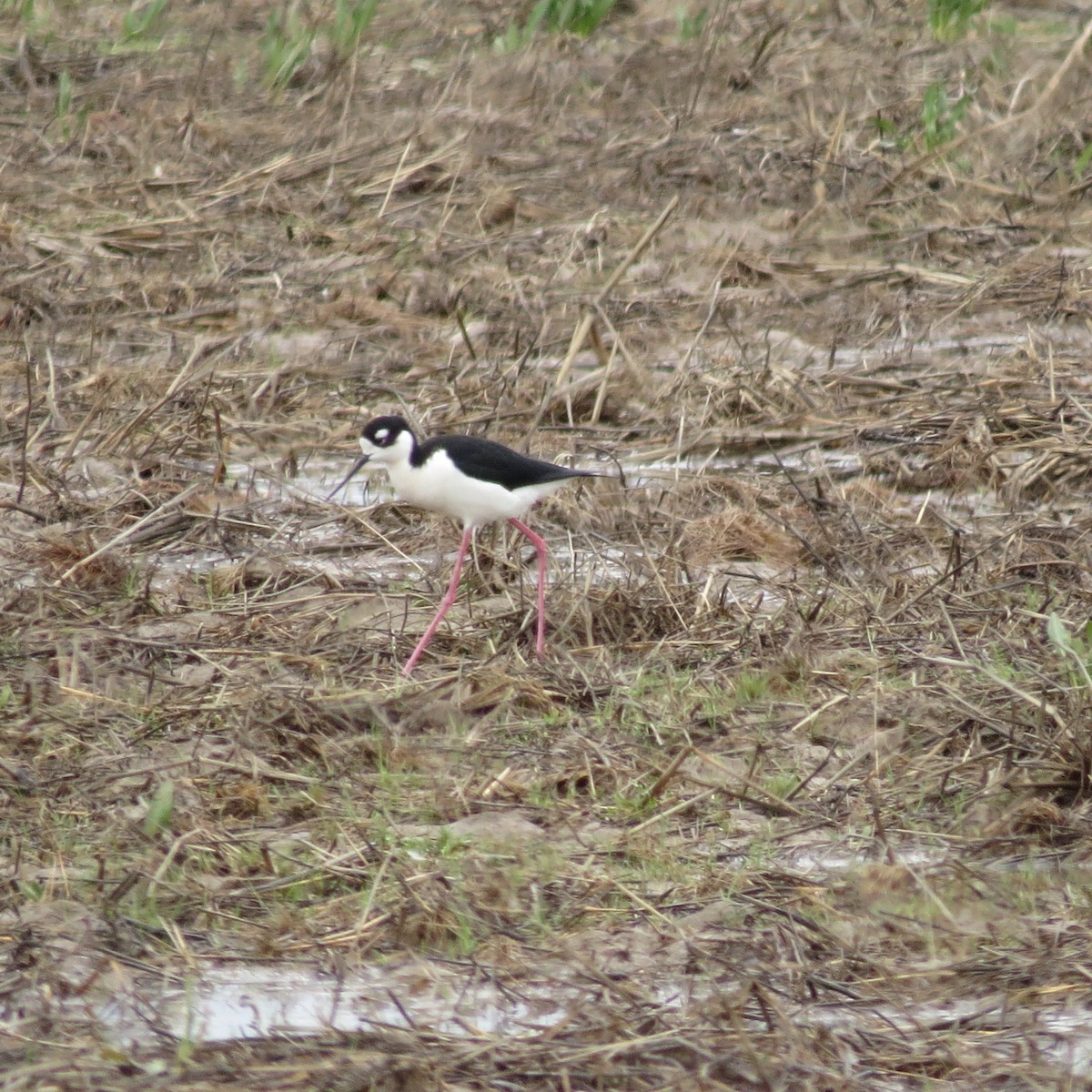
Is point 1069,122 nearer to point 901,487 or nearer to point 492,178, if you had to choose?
point 492,178

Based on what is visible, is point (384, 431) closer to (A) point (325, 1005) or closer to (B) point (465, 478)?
(B) point (465, 478)

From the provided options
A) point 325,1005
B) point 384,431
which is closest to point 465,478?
point 384,431

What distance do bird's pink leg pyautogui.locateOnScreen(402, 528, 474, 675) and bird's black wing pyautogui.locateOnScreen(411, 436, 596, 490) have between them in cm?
26

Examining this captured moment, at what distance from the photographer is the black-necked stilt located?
5910 mm

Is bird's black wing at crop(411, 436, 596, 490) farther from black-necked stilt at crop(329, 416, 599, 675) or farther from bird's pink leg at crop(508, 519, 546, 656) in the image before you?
bird's pink leg at crop(508, 519, 546, 656)

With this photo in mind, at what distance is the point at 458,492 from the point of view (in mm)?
5953

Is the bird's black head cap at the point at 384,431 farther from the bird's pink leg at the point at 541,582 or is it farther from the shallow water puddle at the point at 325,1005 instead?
the shallow water puddle at the point at 325,1005

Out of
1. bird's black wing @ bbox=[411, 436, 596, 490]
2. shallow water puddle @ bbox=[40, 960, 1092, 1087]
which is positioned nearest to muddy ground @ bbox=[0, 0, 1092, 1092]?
shallow water puddle @ bbox=[40, 960, 1092, 1087]

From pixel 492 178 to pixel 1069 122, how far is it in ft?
10.5

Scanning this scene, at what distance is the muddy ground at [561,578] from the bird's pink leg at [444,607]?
10 centimetres

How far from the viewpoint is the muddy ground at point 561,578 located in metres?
3.77

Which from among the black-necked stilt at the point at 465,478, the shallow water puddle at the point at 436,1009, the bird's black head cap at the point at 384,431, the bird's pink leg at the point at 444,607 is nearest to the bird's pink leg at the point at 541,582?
the black-necked stilt at the point at 465,478

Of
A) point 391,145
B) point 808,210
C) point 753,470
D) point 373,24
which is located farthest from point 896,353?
point 373,24

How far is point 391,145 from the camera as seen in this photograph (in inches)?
442
